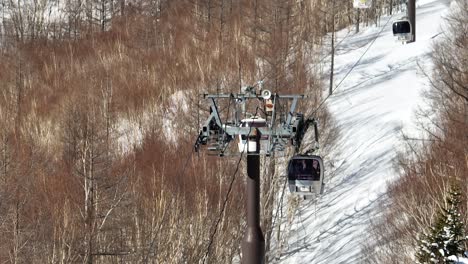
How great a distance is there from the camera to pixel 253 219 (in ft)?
32.8

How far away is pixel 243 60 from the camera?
2870 cm

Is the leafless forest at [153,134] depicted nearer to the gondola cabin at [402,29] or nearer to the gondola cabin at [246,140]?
the gondola cabin at [402,29]

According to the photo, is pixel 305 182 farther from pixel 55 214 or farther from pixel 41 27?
pixel 41 27

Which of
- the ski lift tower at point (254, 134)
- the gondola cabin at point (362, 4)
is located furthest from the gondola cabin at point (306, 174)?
the gondola cabin at point (362, 4)

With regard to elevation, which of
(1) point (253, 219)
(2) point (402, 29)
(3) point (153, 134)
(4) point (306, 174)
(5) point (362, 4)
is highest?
(5) point (362, 4)

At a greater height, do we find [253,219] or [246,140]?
[246,140]

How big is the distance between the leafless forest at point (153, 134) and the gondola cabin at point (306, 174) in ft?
10.2

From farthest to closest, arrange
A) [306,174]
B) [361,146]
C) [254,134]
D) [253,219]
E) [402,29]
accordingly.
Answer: [361,146], [402,29], [306,174], [254,134], [253,219]

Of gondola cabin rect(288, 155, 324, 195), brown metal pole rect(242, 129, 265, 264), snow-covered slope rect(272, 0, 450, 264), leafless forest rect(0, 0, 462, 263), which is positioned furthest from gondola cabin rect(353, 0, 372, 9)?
brown metal pole rect(242, 129, 265, 264)

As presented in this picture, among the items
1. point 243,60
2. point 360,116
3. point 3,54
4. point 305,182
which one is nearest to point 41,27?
point 3,54

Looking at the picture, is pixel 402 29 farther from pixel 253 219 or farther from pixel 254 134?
pixel 253 219

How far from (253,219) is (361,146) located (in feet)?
55.0

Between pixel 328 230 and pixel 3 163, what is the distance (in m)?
11.6

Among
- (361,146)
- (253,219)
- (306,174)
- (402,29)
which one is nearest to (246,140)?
(306,174)
